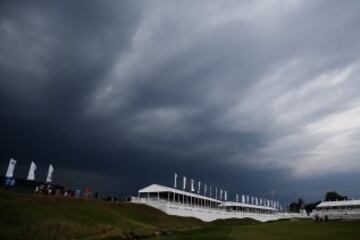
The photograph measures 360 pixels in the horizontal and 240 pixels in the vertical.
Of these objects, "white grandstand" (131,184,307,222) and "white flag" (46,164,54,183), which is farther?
"white grandstand" (131,184,307,222)

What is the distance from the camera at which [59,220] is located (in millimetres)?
45500

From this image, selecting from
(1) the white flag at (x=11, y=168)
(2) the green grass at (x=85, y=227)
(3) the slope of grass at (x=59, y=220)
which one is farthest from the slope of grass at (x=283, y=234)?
(1) the white flag at (x=11, y=168)

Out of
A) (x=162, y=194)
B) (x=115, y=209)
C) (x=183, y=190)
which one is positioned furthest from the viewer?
(x=183, y=190)

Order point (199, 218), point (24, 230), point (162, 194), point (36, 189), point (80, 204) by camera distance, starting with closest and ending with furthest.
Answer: point (24, 230), point (80, 204), point (36, 189), point (199, 218), point (162, 194)

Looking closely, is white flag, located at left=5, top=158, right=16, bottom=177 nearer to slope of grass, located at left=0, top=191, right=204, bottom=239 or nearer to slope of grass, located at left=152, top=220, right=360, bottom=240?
slope of grass, located at left=0, top=191, right=204, bottom=239

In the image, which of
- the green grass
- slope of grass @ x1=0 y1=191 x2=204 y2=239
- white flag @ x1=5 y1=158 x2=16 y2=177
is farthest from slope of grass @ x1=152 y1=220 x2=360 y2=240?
white flag @ x1=5 y1=158 x2=16 y2=177

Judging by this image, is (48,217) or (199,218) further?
(199,218)

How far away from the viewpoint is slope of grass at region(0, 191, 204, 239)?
40125 millimetres

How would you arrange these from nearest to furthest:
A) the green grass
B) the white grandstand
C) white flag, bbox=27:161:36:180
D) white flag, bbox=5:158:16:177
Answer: the green grass
white flag, bbox=5:158:16:177
white flag, bbox=27:161:36:180
the white grandstand

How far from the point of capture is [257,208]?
171 metres

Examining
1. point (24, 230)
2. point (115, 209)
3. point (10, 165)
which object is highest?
point (10, 165)

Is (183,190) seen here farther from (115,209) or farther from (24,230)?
(24,230)

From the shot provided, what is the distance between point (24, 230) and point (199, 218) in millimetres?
59348

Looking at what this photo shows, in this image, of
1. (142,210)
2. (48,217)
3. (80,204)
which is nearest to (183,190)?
(142,210)
